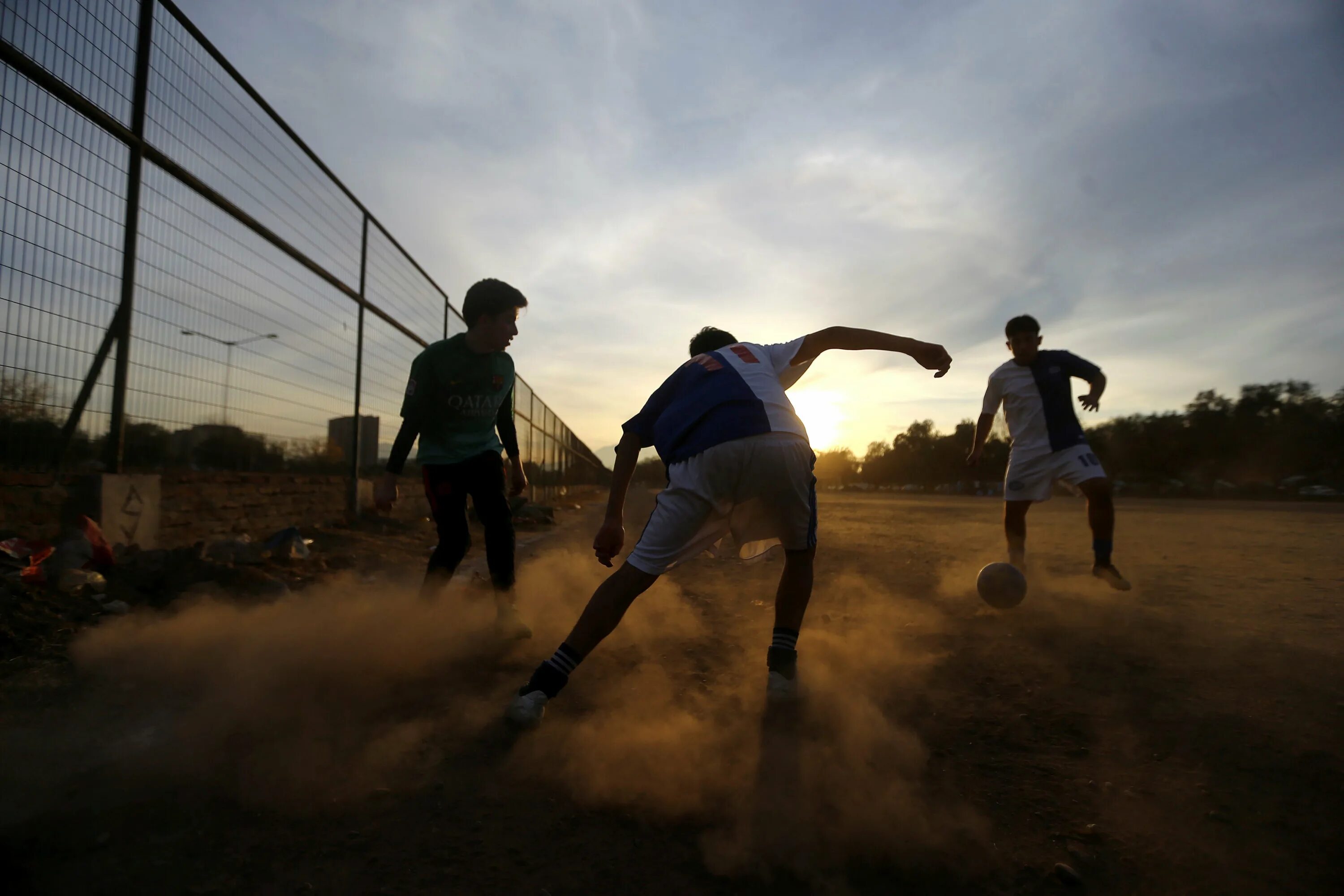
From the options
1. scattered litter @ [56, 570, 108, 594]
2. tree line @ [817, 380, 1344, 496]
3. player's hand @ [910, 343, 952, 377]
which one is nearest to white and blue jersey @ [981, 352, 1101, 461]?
player's hand @ [910, 343, 952, 377]

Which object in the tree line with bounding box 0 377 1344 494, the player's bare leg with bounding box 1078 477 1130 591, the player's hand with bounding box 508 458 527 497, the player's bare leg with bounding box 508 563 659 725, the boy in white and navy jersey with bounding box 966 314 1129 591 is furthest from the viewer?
the tree line with bounding box 0 377 1344 494

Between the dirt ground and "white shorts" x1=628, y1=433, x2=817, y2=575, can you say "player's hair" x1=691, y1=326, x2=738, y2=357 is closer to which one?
"white shorts" x1=628, y1=433, x2=817, y2=575

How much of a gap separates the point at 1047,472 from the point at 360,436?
21.8ft

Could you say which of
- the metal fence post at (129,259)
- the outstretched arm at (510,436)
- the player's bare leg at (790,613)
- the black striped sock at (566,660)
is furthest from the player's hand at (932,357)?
the metal fence post at (129,259)

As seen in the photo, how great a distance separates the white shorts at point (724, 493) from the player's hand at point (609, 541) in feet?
0.21

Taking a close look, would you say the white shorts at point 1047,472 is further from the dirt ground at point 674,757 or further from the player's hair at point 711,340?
the player's hair at point 711,340

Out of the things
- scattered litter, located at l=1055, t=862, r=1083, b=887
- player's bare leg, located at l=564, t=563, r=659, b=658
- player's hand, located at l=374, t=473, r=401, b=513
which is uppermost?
player's hand, located at l=374, t=473, r=401, b=513

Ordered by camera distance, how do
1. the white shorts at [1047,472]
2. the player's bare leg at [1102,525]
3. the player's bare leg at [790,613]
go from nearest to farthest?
the player's bare leg at [790,613] < the player's bare leg at [1102,525] < the white shorts at [1047,472]

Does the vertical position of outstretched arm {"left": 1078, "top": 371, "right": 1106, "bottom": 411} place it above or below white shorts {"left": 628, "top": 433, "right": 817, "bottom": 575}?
above

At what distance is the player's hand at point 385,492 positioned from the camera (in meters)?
3.39

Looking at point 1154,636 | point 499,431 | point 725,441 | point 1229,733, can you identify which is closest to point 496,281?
point 499,431

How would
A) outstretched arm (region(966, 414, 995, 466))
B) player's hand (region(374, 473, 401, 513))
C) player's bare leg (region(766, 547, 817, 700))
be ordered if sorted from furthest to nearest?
outstretched arm (region(966, 414, 995, 466)) → player's hand (region(374, 473, 401, 513)) → player's bare leg (region(766, 547, 817, 700))

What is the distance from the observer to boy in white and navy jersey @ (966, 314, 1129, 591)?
492cm

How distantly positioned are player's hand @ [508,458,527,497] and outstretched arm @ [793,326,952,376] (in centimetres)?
176
